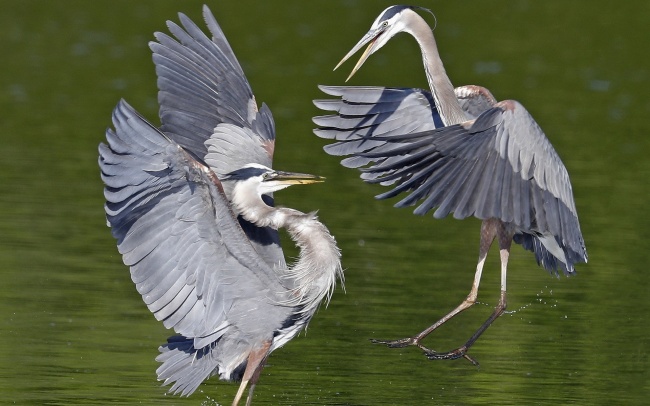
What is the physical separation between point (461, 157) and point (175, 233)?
172 cm

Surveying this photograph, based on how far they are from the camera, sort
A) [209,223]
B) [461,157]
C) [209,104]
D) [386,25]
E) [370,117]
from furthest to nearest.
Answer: [370,117] < [386,25] < [209,104] < [461,157] < [209,223]

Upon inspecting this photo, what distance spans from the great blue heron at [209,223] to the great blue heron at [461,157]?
26.1 inches

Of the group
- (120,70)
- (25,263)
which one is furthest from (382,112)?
(120,70)

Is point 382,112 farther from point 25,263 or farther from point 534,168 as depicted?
point 25,263

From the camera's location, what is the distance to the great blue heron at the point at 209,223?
7082 mm

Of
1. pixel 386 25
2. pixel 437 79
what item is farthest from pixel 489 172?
pixel 386 25

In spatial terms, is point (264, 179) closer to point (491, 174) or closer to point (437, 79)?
point (491, 174)

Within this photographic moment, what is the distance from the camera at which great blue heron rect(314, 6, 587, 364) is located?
7723 mm

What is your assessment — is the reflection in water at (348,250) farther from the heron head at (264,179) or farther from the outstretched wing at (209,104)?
the outstretched wing at (209,104)

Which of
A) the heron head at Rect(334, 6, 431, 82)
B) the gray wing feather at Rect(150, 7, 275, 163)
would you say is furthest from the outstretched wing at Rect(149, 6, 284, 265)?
the heron head at Rect(334, 6, 431, 82)

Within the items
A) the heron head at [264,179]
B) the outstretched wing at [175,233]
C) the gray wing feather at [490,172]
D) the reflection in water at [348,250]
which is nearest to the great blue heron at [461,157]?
the gray wing feather at [490,172]

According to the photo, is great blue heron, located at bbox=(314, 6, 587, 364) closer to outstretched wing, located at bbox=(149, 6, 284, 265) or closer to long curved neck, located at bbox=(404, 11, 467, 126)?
long curved neck, located at bbox=(404, 11, 467, 126)

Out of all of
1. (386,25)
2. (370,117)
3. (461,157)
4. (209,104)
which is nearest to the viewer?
(461,157)

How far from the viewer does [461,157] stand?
7.84m
